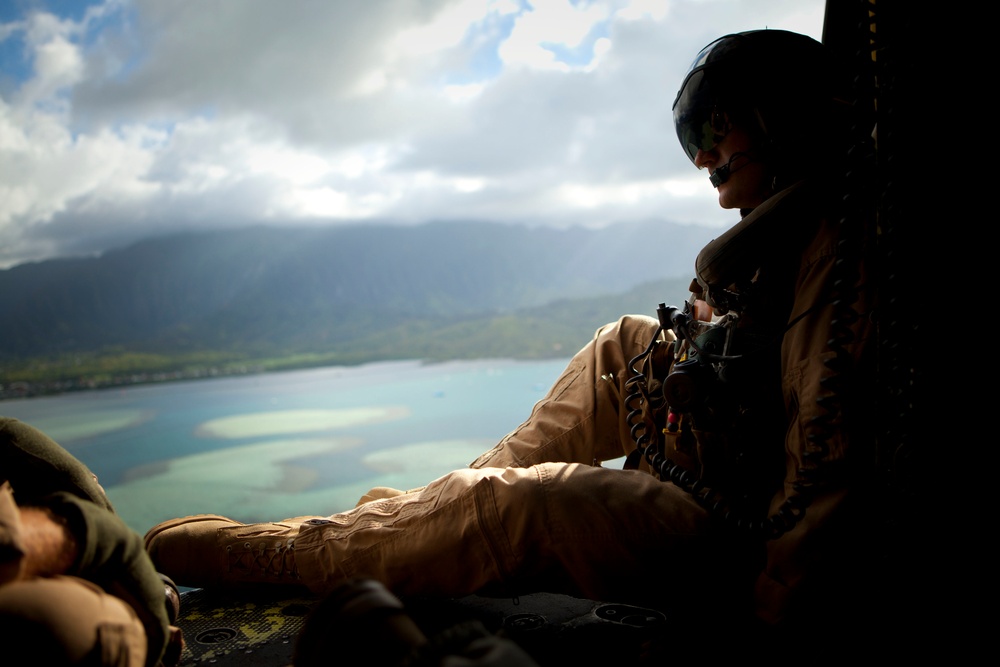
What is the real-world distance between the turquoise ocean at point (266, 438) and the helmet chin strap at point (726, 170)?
695 mm

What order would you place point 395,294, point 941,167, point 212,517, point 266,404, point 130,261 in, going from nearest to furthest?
point 941,167, point 212,517, point 266,404, point 395,294, point 130,261

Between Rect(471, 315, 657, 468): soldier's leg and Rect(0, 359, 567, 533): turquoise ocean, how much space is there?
25cm

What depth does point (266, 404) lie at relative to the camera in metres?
11.3

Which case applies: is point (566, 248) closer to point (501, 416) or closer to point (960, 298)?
point (501, 416)

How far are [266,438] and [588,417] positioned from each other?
747cm

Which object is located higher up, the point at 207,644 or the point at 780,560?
the point at 780,560

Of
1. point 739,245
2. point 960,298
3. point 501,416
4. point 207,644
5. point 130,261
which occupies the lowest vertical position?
point 501,416

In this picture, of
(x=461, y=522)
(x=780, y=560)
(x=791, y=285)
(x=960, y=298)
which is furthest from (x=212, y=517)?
(x=960, y=298)

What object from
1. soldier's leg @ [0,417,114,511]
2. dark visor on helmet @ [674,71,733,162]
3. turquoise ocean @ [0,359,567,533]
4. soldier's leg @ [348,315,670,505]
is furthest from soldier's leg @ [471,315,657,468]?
soldier's leg @ [0,417,114,511]

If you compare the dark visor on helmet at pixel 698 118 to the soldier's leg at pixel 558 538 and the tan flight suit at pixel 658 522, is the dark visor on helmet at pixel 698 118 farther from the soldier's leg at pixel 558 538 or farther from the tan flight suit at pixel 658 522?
the soldier's leg at pixel 558 538

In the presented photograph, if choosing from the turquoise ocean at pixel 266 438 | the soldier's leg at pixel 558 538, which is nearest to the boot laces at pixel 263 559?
the soldier's leg at pixel 558 538

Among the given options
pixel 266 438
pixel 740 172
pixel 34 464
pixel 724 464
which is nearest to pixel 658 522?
pixel 724 464

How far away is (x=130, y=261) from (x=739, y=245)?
5668 centimetres

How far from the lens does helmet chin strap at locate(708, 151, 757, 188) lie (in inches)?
49.8
